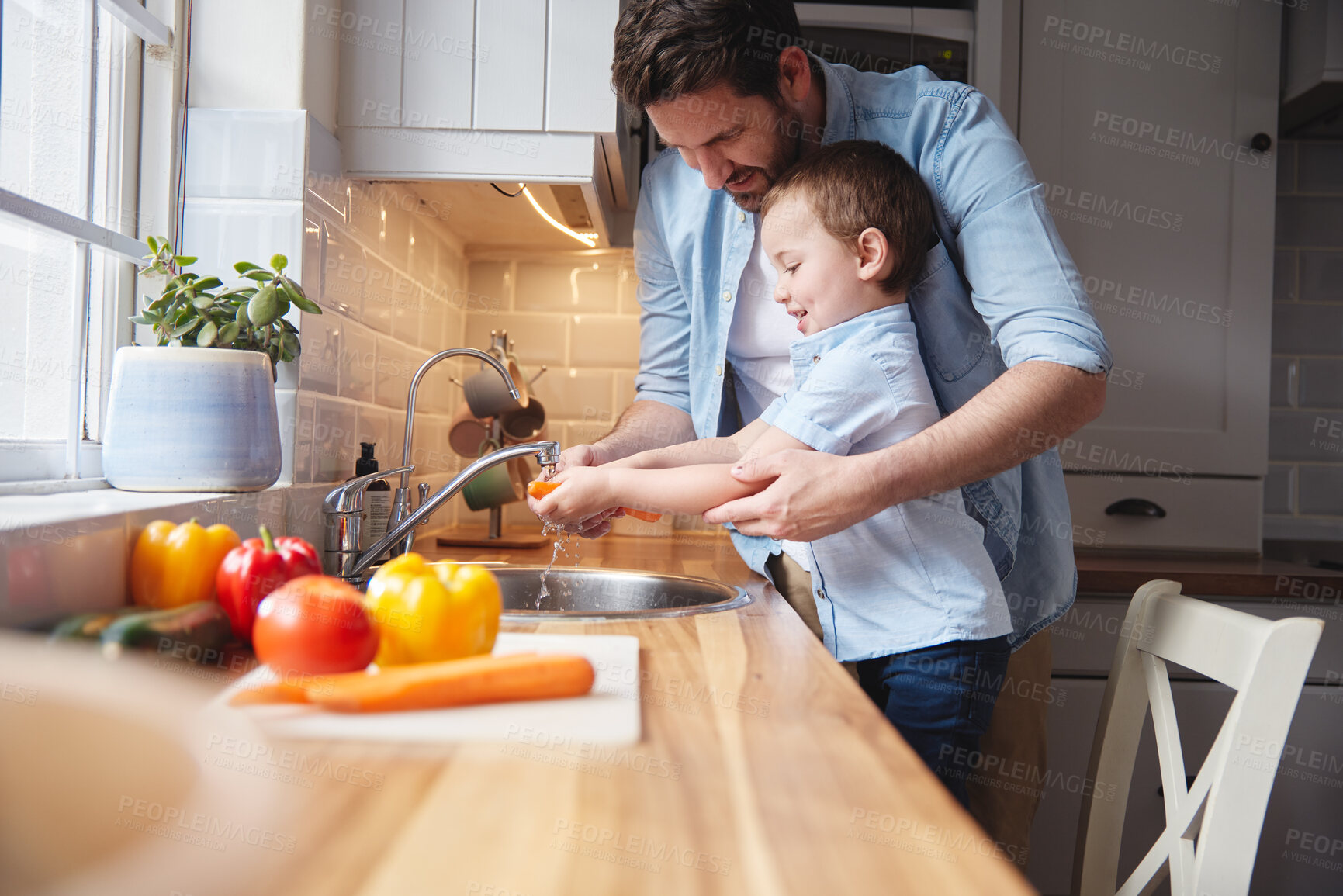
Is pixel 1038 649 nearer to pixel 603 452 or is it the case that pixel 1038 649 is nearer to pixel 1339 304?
pixel 603 452

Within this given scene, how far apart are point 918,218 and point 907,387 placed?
19 centimetres

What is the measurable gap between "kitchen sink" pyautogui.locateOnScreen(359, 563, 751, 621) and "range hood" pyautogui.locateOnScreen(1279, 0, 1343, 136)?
5.17ft

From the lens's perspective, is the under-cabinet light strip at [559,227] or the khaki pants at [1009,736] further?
the under-cabinet light strip at [559,227]

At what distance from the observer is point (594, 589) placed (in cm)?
141

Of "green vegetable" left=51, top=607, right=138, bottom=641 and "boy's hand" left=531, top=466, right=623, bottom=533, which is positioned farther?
"boy's hand" left=531, top=466, right=623, bottom=533

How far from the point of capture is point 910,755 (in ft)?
1.85

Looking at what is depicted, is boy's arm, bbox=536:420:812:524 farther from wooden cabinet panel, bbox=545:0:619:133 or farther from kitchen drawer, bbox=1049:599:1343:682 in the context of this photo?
kitchen drawer, bbox=1049:599:1343:682

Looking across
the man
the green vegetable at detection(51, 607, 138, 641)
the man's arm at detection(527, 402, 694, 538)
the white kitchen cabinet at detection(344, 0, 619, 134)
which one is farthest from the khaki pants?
the green vegetable at detection(51, 607, 138, 641)

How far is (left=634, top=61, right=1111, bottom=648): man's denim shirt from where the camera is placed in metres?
1.03

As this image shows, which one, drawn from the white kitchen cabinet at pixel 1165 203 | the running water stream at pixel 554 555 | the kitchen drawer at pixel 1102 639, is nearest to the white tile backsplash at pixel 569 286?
the running water stream at pixel 554 555

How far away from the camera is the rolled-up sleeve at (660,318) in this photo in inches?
59.4

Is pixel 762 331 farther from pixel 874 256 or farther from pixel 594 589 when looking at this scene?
pixel 594 589

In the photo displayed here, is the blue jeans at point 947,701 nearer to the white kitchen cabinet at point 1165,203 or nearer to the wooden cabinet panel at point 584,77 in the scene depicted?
the wooden cabinet panel at point 584,77

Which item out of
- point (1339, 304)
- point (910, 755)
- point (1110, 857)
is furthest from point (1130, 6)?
point (910, 755)
